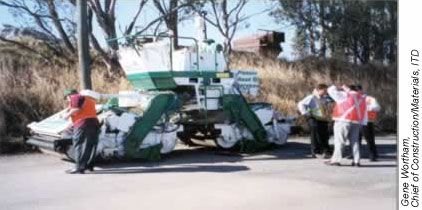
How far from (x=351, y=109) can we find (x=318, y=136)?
45.3 inches

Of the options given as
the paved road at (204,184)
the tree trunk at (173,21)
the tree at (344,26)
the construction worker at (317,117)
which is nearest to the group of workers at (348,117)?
the construction worker at (317,117)

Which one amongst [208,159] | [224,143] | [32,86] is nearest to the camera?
[208,159]

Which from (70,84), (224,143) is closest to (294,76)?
(224,143)

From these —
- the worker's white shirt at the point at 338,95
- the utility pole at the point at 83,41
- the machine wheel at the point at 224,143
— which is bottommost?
the machine wheel at the point at 224,143

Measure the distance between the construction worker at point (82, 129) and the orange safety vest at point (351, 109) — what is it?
347cm

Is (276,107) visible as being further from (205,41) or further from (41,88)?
(41,88)

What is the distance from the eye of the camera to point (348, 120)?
289 inches

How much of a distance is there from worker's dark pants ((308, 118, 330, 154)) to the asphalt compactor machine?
1.05 meters

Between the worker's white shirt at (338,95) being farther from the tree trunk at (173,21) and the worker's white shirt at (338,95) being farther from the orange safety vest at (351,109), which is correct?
the tree trunk at (173,21)

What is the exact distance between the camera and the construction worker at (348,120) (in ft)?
24.1

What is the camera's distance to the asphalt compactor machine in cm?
770

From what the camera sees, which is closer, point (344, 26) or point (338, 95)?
point (338, 95)

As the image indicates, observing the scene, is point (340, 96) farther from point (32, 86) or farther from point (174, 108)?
point (32, 86)
